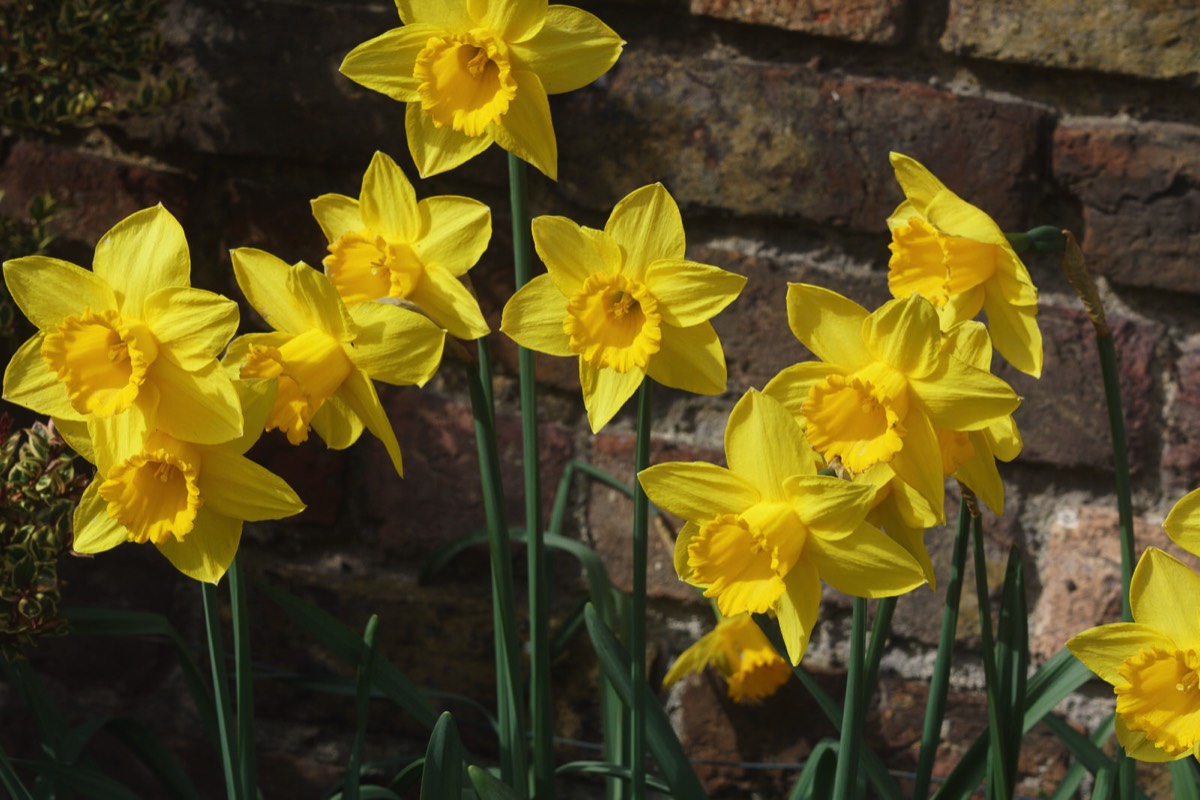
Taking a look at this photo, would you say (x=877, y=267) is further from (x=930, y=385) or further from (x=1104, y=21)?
(x=930, y=385)

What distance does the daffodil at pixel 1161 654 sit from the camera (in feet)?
2.27

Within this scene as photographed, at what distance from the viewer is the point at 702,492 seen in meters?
0.72

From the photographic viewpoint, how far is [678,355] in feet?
2.44

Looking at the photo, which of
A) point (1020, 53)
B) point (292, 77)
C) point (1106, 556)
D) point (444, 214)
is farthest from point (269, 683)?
point (1020, 53)

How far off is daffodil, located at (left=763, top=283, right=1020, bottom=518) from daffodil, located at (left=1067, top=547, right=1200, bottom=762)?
13 cm

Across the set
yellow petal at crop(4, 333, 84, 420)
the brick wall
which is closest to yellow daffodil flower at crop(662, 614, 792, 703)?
the brick wall

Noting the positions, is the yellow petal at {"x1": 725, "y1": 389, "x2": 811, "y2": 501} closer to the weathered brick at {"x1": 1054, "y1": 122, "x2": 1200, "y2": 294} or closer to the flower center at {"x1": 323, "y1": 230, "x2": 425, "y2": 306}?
the flower center at {"x1": 323, "y1": 230, "x2": 425, "y2": 306}

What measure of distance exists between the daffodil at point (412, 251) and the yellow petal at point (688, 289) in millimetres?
119

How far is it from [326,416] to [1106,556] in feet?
2.54

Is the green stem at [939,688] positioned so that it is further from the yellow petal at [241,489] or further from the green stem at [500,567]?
the yellow petal at [241,489]

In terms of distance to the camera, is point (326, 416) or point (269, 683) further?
point (269, 683)

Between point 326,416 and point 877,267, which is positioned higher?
point 877,267

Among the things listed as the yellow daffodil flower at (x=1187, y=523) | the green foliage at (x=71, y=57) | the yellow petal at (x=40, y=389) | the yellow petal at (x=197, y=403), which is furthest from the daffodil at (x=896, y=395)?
the green foliage at (x=71, y=57)

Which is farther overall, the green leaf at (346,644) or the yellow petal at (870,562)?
the green leaf at (346,644)
